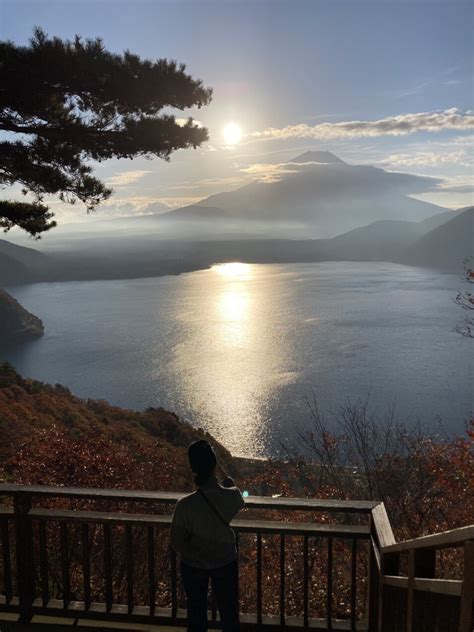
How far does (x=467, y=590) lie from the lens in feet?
5.91

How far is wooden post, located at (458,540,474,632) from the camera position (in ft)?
5.77

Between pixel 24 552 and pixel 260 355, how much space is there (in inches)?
2492

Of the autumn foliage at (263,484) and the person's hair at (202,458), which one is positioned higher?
the person's hair at (202,458)

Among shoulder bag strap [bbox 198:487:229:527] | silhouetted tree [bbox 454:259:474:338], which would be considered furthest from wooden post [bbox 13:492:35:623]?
silhouetted tree [bbox 454:259:474:338]

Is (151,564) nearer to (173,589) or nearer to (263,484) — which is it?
(173,589)

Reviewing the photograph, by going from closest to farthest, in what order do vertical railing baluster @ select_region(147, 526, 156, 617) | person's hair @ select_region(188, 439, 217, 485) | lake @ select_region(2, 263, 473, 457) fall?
1. person's hair @ select_region(188, 439, 217, 485)
2. vertical railing baluster @ select_region(147, 526, 156, 617)
3. lake @ select_region(2, 263, 473, 457)

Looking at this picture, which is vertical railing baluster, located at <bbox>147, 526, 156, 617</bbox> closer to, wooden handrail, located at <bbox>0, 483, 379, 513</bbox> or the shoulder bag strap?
wooden handrail, located at <bbox>0, 483, 379, 513</bbox>

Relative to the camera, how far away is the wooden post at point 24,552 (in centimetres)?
365

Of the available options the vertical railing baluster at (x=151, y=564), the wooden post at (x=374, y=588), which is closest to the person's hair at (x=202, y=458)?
the vertical railing baluster at (x=151, y=564)

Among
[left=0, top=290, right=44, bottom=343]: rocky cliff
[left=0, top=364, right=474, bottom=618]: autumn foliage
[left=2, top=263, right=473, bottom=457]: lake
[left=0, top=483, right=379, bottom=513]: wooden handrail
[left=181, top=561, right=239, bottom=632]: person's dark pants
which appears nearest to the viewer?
[left=181, top=561, right=239, bottom=632]: person's dark pants

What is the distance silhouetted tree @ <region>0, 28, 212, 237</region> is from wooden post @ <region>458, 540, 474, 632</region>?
9.32 m

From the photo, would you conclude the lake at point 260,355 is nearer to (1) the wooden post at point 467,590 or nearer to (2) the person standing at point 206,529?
(2) the person standing at point 206,529

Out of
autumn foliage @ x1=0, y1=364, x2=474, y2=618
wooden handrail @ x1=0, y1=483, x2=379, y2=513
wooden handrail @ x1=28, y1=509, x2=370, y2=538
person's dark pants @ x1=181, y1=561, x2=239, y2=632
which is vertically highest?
wooden handrail @ x1=0, y1=483, x2=379, y2=513

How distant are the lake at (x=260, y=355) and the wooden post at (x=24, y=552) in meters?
38.2
